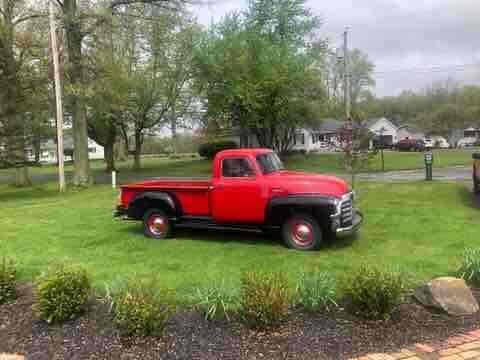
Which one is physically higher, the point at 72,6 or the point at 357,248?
the point at 72,6

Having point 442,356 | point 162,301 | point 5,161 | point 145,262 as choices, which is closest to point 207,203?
point 145,262

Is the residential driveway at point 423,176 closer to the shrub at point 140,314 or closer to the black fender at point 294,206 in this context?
the black fender at point 294,206

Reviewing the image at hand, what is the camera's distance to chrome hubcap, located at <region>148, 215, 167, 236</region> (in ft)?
25.1

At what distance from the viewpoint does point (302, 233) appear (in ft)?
21.6

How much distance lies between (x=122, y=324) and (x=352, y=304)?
7.50ft

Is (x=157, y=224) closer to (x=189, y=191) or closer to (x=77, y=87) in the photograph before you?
(x=189, y=191)

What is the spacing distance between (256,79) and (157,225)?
763 inches

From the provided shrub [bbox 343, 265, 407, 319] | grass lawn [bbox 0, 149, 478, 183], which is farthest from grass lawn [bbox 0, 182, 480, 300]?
grass lawn [bbox 0, 149, 478, 183]

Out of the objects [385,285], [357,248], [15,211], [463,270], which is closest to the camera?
[385,285]

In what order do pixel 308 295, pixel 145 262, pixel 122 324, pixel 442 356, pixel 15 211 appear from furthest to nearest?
pixel 15 211, pixel 145 262, pixel 308 295, pixel 122 324, pixel 442 356

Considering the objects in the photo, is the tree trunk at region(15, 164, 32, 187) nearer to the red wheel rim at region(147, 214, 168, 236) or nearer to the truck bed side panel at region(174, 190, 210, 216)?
the red wheel rim at region(147, 214, 168, 236)

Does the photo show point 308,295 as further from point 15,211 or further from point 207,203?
point 15,211

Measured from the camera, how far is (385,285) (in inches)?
152

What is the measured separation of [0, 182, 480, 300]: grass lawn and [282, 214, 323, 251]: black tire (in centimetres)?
20
